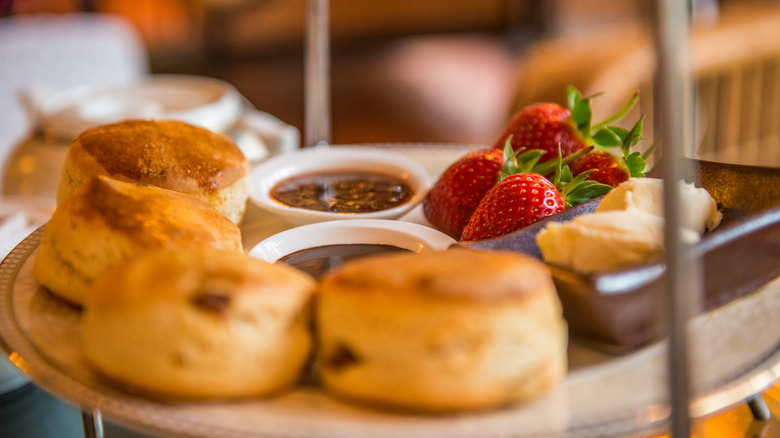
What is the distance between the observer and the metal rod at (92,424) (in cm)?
61

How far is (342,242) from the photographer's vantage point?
74 centimetres

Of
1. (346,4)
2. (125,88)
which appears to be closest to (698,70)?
(125,88)

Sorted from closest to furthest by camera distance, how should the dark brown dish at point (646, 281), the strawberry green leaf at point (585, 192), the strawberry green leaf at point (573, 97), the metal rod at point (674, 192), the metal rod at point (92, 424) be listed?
1. the metal rod at point (674, 192)
2. the dark brown dish at point (646, 281)
3. the metal rod at point (92, 424)
4. the strawberry green leaf at point (585, 192)
5. the strawberry green leaf at point (573, 97)

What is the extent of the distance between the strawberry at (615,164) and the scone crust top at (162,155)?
36cm

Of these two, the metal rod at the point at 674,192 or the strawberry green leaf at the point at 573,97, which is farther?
the strawberry green leaf at the point at 573,97

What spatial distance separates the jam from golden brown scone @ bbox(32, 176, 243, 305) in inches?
3.9

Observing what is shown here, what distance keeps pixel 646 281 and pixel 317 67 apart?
59 centimetres

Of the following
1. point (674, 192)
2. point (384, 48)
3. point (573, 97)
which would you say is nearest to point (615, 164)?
point (573, 97)

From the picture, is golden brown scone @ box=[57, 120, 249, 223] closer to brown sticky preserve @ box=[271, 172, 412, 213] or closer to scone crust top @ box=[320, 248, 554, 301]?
brown sticky preserve @ box=[271, 172, 412, 213]

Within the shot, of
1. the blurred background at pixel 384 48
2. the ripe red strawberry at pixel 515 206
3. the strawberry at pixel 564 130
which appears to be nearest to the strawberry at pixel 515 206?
the ripe red strawberry at pixel 515 206

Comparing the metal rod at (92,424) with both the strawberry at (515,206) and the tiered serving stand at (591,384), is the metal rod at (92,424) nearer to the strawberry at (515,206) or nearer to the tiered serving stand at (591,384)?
the tiered serving stand at (591,384)

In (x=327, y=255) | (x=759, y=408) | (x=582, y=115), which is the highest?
(x=582, y=115)

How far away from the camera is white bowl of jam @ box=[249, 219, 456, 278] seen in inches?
27.5

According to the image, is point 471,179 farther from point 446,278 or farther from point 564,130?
point 446,278
